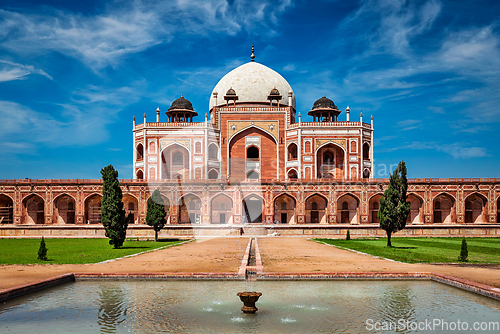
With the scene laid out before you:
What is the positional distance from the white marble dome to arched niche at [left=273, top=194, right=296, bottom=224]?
1204 centimetres

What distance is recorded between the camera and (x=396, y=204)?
62.7 ft

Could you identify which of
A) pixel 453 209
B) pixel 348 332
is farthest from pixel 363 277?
pixel 453 209

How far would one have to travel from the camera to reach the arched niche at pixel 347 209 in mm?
34375

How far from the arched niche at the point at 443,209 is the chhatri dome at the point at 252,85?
686 inches

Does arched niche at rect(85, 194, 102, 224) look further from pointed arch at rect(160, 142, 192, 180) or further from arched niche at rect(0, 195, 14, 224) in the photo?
arched niche at rect(0, 195, 14, 224)

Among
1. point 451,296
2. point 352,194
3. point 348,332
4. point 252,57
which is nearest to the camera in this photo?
point 348,332

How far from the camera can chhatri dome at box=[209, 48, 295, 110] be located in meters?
42.2

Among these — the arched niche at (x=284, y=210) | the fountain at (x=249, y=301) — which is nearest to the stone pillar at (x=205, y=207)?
the arched niche at (x=284, y=210)

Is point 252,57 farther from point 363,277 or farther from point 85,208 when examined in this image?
point 363,277

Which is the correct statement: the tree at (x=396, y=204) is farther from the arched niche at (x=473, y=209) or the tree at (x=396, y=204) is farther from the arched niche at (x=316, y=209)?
the arched niche at (x=473, y=209)

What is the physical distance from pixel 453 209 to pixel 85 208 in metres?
29.7

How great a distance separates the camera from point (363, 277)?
9.65 meters

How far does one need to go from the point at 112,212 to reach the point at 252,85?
26732 mm

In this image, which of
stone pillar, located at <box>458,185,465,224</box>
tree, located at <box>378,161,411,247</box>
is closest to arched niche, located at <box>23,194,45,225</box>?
tree, located at <box>378,161,411,247</box>
